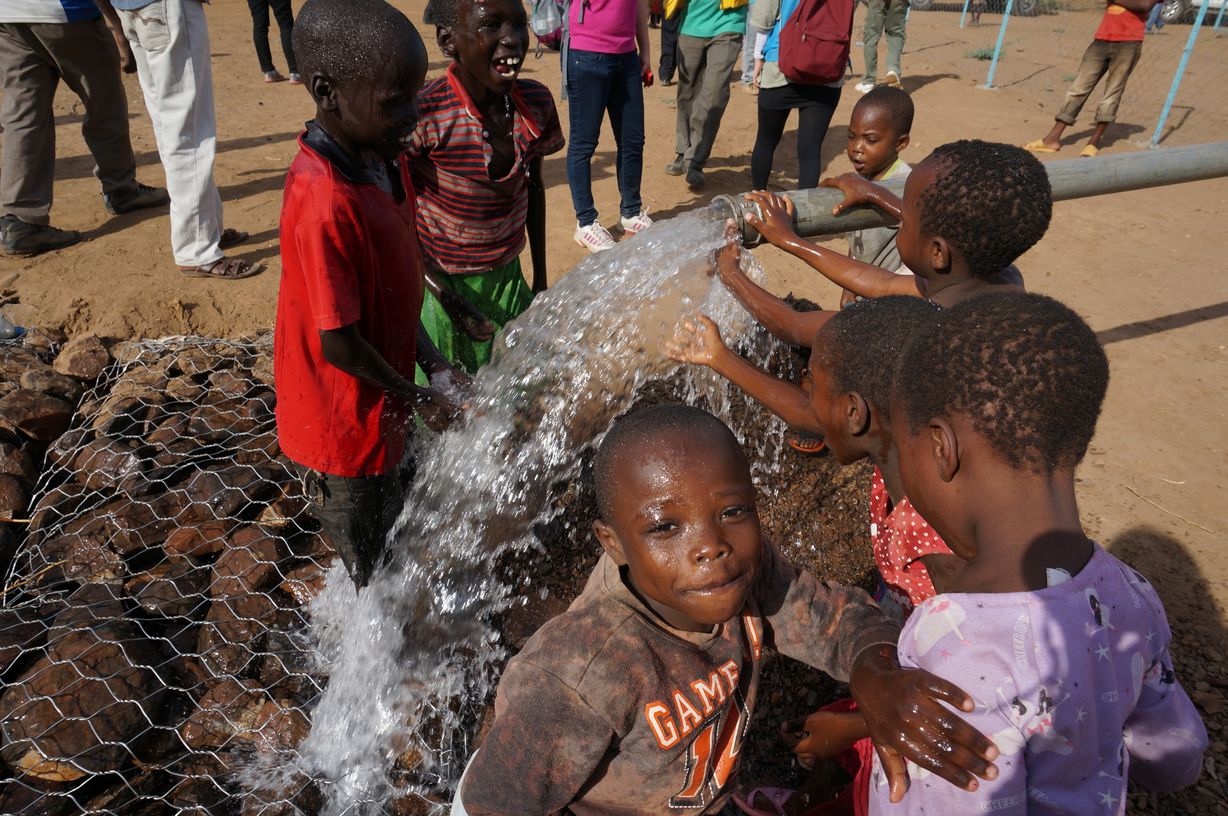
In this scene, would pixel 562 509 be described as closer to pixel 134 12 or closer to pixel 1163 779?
pixel 1163 779

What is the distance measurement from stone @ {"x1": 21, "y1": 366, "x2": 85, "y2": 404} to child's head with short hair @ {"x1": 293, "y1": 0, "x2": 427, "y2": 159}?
2.48 meters

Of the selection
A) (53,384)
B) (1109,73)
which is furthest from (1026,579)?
(1109,73)

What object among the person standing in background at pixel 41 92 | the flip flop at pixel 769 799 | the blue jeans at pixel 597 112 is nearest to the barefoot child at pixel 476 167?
the flip flop at pixel 769 799

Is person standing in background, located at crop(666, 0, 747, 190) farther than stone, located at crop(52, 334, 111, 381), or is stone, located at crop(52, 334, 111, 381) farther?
person standing in background, located at crop(666, 0, 747, 190)

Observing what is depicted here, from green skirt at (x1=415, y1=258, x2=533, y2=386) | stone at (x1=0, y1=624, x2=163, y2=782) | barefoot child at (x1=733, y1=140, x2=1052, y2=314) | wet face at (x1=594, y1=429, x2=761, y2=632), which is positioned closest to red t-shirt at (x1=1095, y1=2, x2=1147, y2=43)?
barefoot child at (x1=733, y1=140, x2=1052, y2=314)

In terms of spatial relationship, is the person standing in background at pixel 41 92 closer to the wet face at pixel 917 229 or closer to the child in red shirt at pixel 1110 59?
the wet face at pixel 917 229

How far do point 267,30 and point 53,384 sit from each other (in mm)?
5643

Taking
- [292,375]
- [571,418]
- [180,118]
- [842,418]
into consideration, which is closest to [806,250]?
[842,418]

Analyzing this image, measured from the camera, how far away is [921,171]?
2.08 meters

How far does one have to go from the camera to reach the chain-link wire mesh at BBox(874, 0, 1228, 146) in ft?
29.7

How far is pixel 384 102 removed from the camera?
1.75 metres

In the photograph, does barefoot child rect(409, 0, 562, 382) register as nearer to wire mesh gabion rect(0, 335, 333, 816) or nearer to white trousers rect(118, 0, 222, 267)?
wire mesh gabion rect(0, 335, 333, 816)

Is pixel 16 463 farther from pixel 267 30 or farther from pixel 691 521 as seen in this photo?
pixel 267 30

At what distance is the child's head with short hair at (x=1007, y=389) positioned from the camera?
45.6 inches
